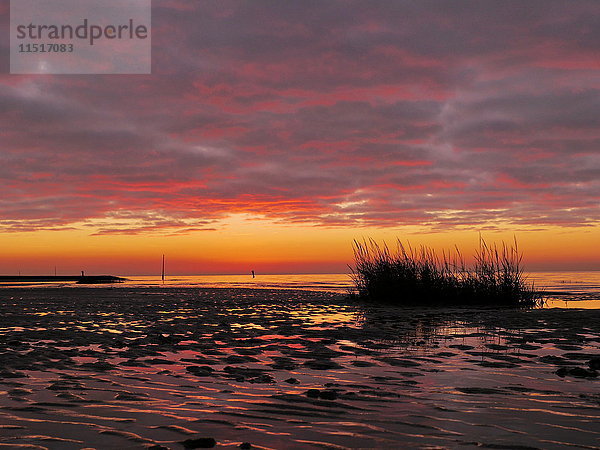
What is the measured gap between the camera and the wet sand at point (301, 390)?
4.94 meters

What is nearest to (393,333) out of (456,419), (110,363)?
(110,363)

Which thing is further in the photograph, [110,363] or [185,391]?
[110,363]

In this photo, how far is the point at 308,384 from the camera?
23.9 feet

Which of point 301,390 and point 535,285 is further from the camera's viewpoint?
point 535,285

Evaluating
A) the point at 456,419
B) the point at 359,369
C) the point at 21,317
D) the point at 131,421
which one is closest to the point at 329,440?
the point at 456,419

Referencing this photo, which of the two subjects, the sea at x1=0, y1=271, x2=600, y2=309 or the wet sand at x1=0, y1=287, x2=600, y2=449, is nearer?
the wet sand at x1=0, y1=287, x2=600, y2=449

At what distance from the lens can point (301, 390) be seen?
6.86 meters

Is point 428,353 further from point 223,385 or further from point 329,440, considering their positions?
point 329,440

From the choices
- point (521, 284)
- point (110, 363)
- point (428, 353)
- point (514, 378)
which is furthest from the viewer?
point (521, 284)

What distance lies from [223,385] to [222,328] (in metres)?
8.21

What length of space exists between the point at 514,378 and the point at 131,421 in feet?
16.9

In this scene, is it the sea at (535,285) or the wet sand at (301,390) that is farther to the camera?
the sea at (535,285)

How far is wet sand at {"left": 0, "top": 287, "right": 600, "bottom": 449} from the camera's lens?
4.94 metres

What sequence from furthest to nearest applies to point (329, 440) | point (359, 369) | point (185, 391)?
point (359, 369), point (185, 391), point (329, 440)
